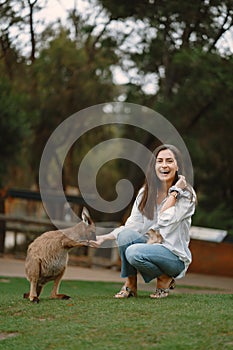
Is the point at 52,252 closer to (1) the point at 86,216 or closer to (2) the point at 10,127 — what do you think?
(1) the point at 86,216

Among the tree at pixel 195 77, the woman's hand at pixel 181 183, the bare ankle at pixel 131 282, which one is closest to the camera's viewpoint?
the woman's hand at pixel 181 183

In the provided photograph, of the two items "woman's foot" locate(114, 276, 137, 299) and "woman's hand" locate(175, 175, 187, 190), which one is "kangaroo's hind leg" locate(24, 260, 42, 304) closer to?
"woman's foot" locate(114, 276, 137, 299)

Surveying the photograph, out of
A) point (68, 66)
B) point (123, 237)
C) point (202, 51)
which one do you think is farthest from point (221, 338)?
point (68, 66)

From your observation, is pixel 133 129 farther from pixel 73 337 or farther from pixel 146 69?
pixel 73 337

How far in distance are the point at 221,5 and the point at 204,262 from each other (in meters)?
6.38

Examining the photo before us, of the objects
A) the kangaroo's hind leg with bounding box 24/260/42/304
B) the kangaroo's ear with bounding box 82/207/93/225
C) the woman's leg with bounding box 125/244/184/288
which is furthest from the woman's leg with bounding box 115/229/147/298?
the kangaroo's hind leg with bounding box 24/260/42/304

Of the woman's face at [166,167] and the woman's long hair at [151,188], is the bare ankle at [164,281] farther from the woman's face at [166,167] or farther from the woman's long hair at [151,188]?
the woman's face at [166,167]

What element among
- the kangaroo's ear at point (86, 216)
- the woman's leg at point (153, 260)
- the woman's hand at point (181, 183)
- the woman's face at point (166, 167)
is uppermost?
the woman's face at point (166, 167)

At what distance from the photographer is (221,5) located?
12609mm

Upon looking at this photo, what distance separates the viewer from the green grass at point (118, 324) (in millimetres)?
4699

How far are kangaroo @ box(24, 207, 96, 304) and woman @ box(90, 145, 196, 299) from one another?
210 mm

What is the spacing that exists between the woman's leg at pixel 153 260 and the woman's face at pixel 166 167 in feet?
2.26

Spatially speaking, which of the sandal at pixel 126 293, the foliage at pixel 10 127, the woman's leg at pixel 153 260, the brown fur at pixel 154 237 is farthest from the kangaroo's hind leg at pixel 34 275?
the foliage at pixel 10 127

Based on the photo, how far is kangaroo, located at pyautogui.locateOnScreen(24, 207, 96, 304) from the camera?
21.1ft
